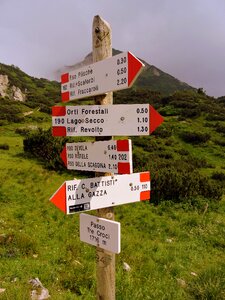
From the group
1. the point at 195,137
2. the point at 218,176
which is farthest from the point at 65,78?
the point at 195,137

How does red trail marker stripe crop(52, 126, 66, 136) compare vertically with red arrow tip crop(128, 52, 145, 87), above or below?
below

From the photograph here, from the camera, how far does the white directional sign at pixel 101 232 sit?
336cm

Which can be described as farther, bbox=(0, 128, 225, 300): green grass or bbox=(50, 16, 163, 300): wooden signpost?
bbox=(0, 128, 225, 300): green grass

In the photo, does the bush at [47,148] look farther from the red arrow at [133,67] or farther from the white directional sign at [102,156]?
the red arrow at [133,67]

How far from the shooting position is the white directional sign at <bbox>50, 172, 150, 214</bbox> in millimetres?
3307

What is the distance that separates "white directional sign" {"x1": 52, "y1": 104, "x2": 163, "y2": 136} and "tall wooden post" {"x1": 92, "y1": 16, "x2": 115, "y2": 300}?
0.14 m

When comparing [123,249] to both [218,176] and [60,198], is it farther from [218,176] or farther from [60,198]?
[218,176]

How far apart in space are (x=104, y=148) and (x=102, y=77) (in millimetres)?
727

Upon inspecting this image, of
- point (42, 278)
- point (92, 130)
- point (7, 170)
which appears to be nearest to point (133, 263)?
point (42, 278)

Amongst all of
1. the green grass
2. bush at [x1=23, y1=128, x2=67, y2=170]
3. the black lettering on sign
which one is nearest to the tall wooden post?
the black lettering on sign

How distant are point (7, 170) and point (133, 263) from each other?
800cm

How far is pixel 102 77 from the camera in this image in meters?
3.53

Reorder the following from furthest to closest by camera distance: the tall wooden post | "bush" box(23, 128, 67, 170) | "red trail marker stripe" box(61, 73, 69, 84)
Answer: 1. "bush" box(23, 128, 67, 170)
2. "red trail marker stripe" box(61, 73, 69, 84)
3. the tall wooden post

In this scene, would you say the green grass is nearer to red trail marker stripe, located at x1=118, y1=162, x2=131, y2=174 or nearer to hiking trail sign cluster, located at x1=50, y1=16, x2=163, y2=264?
hiking trail sign cluster, located at x1=50, y1=16, x2=163, y2=264
